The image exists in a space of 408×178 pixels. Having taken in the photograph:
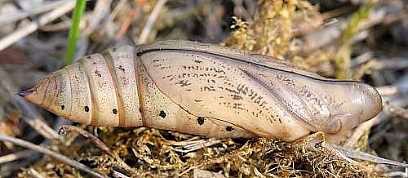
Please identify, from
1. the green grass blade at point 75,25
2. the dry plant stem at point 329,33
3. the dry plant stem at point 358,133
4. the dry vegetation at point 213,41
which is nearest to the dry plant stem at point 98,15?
the dry vegetation at point 213,41

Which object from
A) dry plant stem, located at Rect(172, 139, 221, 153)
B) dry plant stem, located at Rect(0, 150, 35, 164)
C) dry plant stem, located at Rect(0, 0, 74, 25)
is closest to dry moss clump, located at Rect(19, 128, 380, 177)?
dry plant stem, located at Rect(172, 139, 221, 153)

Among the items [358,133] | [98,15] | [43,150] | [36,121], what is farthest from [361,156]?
[98,15]

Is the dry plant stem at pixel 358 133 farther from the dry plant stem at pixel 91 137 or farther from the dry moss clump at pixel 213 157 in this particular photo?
the dry plant stem at pixel 91 137

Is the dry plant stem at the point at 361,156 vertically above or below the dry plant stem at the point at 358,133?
below

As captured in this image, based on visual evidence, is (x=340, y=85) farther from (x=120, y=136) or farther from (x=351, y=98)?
(x=120, y=136)

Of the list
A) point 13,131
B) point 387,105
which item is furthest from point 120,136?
point 387,105

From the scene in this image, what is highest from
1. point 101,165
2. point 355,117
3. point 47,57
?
point 47,57
